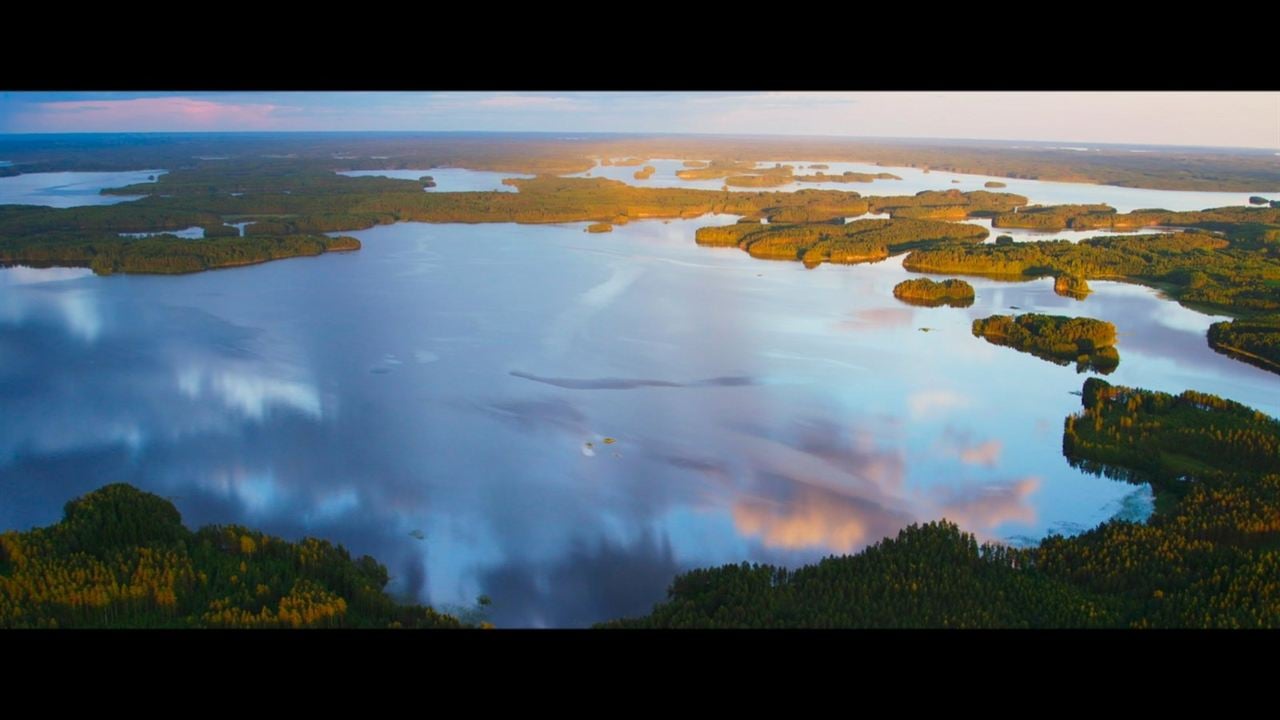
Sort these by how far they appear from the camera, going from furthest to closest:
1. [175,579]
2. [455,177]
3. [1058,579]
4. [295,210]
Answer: [455,177]
[295,210]
[1058,579]
[175,579]

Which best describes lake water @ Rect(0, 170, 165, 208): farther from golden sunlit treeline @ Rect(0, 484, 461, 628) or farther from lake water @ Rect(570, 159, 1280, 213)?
golden sunlit treeline @ Rect(0, 484, 461, 628)

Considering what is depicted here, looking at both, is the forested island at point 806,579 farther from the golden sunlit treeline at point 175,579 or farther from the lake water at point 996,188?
the lake water at point 996,188

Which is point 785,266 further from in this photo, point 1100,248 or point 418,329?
point 418,329

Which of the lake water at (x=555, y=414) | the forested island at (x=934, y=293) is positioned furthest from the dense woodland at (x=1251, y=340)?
the forested island at (x=934, y=293)

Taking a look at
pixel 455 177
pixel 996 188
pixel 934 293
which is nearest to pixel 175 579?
pixel 934 293

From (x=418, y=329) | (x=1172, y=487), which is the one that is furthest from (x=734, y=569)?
(x=418, y=329)

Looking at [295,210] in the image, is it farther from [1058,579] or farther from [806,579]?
[1058,579]
